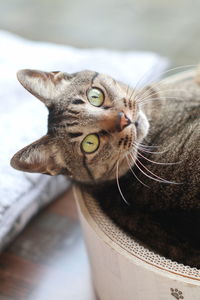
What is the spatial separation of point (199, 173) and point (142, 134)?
242 mm

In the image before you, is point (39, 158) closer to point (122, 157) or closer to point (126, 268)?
point (122, 157)

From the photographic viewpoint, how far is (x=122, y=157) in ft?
4.17

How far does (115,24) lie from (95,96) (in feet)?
5.89

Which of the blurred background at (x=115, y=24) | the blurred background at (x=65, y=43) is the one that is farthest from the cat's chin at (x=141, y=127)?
the blurred background at (x=115, y=24)

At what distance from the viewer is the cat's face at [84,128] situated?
4.00 feet

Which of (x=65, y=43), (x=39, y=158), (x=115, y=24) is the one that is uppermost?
(x=115, y=24)

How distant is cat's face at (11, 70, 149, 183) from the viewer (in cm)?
122

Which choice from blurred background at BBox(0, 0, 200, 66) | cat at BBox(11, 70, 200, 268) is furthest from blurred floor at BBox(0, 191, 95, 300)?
blurred background at BBox(0, 0, 200, 66)

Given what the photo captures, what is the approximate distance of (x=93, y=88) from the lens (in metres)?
1.28

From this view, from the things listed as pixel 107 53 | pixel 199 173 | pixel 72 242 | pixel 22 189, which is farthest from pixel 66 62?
pixel 199 173

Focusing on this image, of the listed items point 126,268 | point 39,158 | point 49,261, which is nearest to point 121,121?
point 39,158

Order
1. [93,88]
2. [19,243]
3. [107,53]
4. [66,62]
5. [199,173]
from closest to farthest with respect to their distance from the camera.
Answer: [199,173] < [93,88] < [19,243] < [66,62] < [107,53]

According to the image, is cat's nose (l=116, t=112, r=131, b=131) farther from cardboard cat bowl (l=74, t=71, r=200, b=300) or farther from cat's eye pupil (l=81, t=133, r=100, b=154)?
cardboard cat bowl (l=74, t=71, r=200, b=300)

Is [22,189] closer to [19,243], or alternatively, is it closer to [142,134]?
[19,243]
